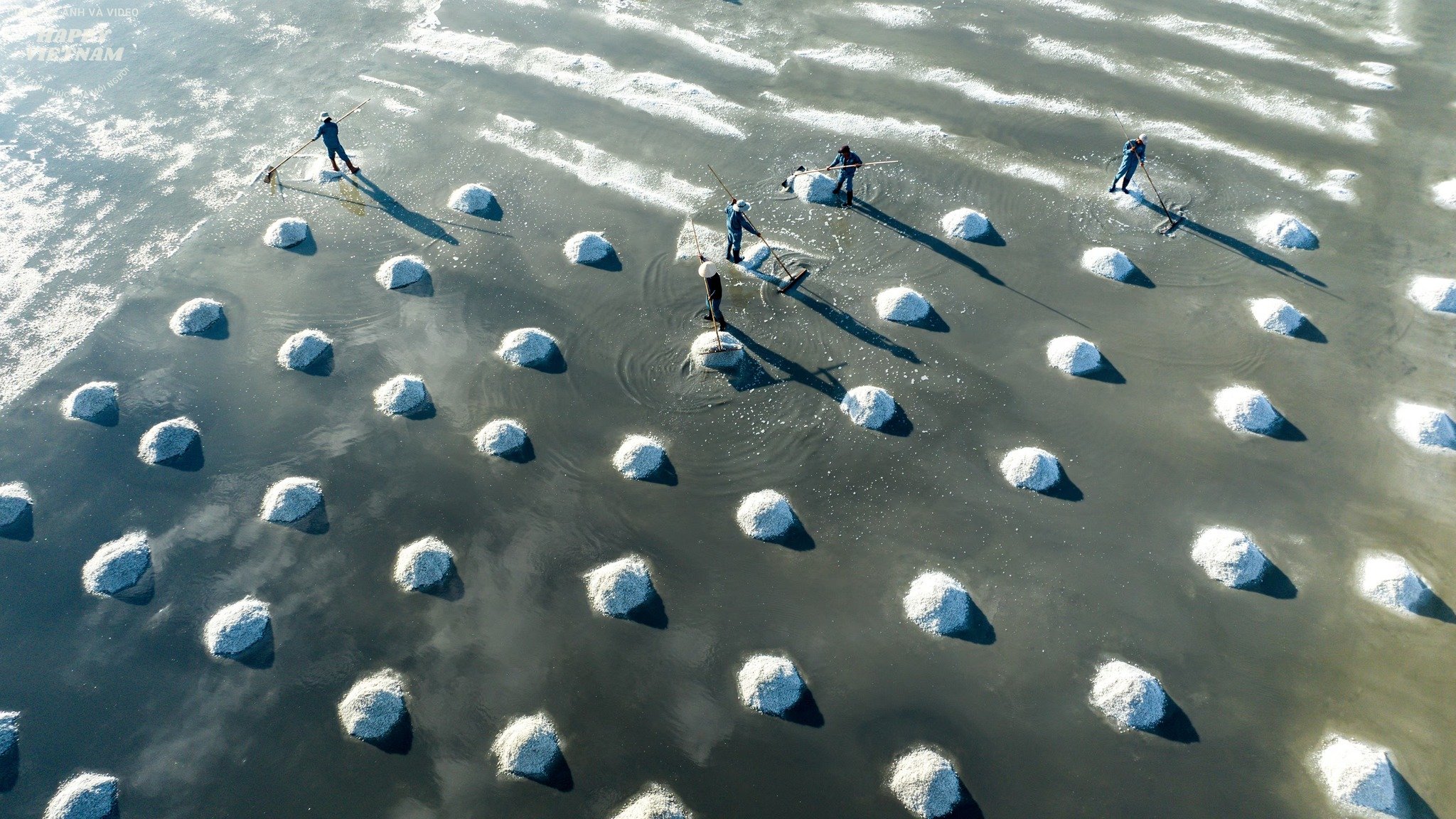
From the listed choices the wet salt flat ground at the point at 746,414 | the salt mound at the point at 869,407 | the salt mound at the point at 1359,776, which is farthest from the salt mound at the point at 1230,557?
the salt mound at the point at 869,407

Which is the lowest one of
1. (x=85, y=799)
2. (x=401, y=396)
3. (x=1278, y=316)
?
(x=85, y=799)

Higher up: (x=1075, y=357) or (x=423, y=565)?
(x=1075, y=357)

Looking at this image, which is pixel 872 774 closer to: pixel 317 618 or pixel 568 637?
pixel 568 637

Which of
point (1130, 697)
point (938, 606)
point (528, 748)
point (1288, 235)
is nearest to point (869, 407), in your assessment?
point (938, 606)

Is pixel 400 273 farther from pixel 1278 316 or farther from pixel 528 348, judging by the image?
pixel 1278 316

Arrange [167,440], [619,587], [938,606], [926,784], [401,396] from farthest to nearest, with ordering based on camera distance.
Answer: [401,396]
[167,440]
[619,587]
[938,606]
[926,784]

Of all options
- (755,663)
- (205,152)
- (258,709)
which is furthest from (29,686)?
(205,152)
